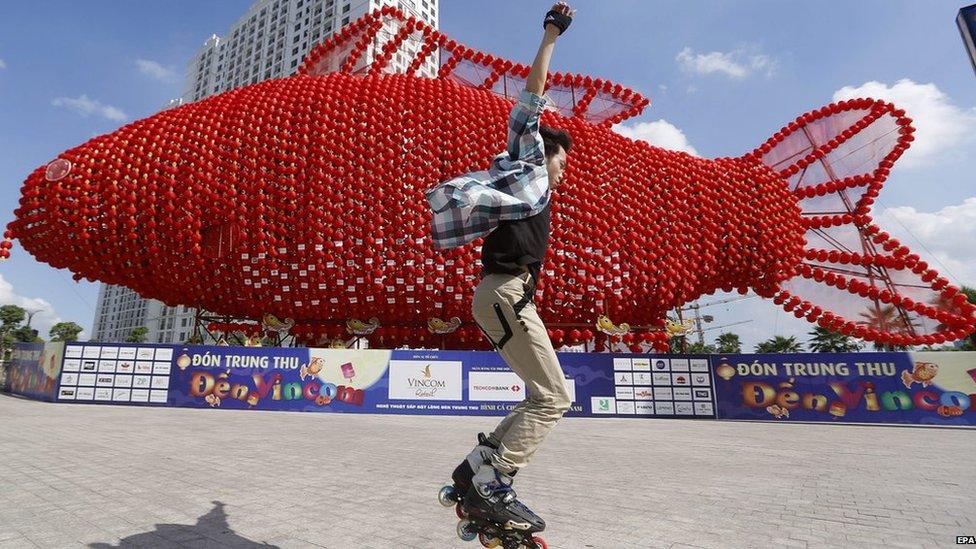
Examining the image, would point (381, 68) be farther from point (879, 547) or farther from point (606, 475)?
point (879, 547)

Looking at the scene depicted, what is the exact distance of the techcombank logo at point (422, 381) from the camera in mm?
10344

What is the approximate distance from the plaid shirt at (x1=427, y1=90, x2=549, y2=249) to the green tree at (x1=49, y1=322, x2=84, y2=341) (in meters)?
80.2

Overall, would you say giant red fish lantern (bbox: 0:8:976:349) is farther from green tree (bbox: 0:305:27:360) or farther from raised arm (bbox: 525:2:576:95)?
green tree (bbox: 0:305:27:360)

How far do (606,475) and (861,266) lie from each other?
10705 mm

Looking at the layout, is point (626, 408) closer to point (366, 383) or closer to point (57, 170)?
point (366, 383)

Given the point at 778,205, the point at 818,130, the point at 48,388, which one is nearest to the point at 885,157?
the point at 818,130

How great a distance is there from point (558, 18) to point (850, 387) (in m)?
10.7

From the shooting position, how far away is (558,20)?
2457 millimetres

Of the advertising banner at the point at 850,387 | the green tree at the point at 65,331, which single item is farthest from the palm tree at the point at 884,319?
the green tree at the point at 65,331

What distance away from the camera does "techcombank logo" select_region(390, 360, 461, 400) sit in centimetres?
1034

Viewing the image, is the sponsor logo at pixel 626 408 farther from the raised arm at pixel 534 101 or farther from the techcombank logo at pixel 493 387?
the raised arm at pixel 534 101

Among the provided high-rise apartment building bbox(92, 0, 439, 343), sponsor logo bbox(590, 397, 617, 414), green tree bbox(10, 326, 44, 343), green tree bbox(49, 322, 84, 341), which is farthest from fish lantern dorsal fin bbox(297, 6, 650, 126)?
green tree bbox(49, 322, 84, 341)

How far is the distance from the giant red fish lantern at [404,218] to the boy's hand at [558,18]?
7.84 meters

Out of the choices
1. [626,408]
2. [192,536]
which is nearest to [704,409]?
[626,408]
